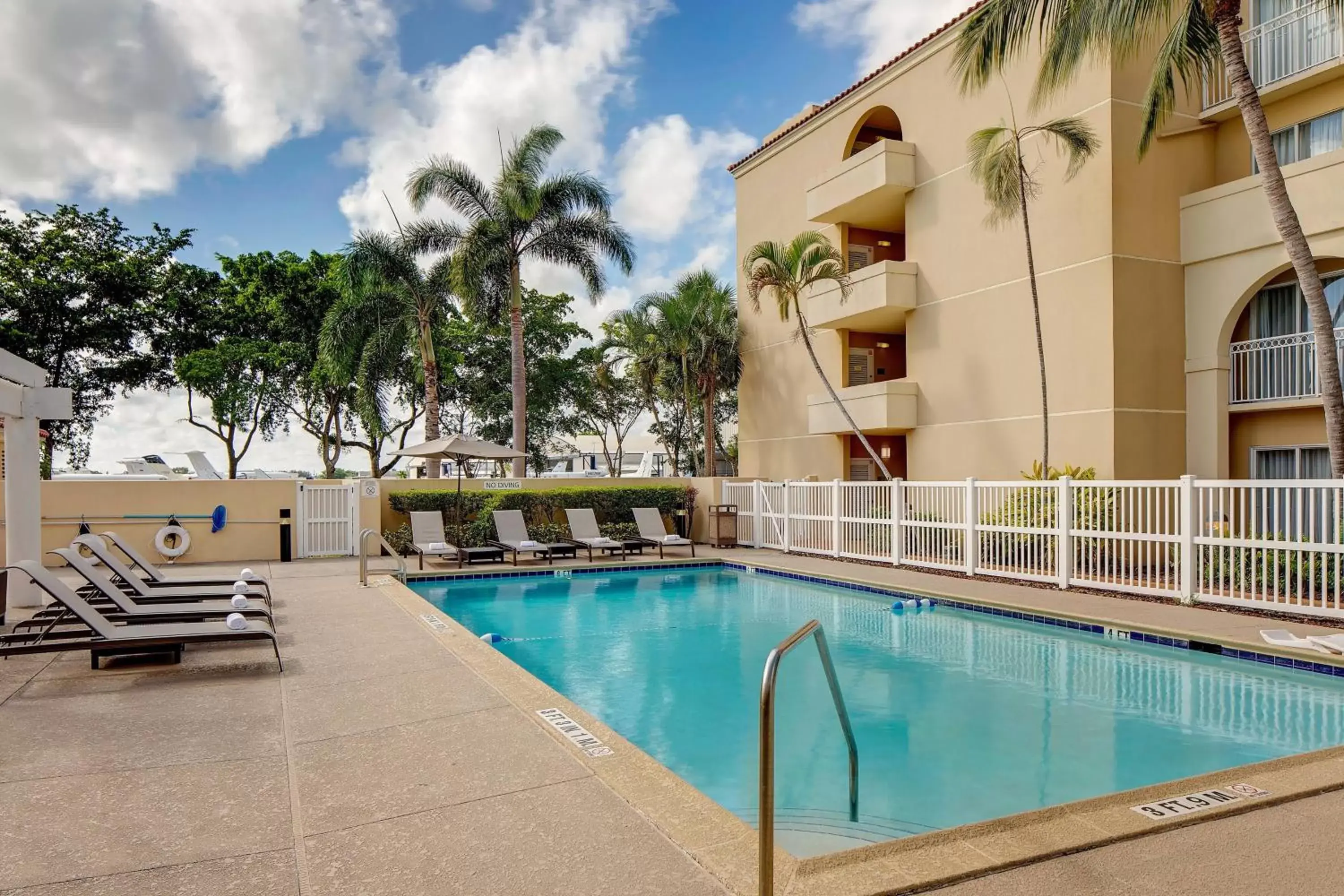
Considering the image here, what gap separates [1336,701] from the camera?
21.4 ft

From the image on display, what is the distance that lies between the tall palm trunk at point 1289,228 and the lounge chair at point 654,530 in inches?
402

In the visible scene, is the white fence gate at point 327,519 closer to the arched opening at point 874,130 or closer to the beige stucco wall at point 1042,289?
the beige stucco wall at point 1042,289


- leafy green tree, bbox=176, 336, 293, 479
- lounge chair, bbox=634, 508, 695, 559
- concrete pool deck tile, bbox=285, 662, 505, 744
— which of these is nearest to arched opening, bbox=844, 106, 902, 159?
lounge chair, bbox=634, 508, 695, 559

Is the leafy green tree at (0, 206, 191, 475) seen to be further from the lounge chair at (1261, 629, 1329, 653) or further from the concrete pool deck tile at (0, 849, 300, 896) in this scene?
the lounge chair at (1261, 629, 1329, 653)

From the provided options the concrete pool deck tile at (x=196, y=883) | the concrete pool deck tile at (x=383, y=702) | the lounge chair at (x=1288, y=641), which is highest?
the concrete pool deck tile at (x=196, y=883)

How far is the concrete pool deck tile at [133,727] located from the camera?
14.8 ft

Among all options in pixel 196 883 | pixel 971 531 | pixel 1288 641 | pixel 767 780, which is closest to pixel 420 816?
pixel 196 883

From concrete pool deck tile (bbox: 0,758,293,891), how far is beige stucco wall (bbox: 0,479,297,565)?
1257 cm

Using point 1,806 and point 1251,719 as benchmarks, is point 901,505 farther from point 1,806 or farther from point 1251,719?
point 1,806

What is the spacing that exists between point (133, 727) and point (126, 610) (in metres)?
2.94

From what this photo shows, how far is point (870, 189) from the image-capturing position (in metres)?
A: 19.3

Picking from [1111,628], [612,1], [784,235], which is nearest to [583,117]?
[784,235]

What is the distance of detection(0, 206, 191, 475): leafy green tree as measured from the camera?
978 inches

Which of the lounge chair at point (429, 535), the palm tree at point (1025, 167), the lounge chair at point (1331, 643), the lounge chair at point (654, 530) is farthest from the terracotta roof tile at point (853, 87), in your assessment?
the lounge chair at point (429, 535)
